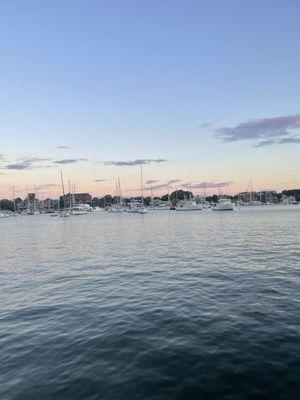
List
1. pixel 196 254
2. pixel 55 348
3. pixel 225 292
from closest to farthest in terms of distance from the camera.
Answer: pixel 55 348 < pixel 225 292 < pixel 196 254

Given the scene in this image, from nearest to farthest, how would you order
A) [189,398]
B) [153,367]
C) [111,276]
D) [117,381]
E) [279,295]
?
[189,398] < [117,381] < [153,367] < [279,295] < [111,276]

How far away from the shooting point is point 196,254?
4153cm

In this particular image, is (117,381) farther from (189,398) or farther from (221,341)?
(221,341)

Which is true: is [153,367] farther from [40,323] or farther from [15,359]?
[40,323]

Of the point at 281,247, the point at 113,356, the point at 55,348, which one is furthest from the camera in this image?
the point at 281,247

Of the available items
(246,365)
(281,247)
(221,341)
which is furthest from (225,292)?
(281,247)

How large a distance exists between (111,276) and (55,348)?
1526 cm

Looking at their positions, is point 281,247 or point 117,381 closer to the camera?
point 117,381

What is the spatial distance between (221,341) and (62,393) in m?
6.78

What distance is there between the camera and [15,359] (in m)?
14.3

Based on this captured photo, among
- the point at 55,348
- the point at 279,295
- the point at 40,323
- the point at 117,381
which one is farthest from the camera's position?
the point at 279,295

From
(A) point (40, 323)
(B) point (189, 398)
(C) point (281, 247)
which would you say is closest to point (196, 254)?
(C) point (281, 247)

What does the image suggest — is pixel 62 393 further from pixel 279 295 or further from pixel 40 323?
pixel 279 295

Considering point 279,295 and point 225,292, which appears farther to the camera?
point 225,292
